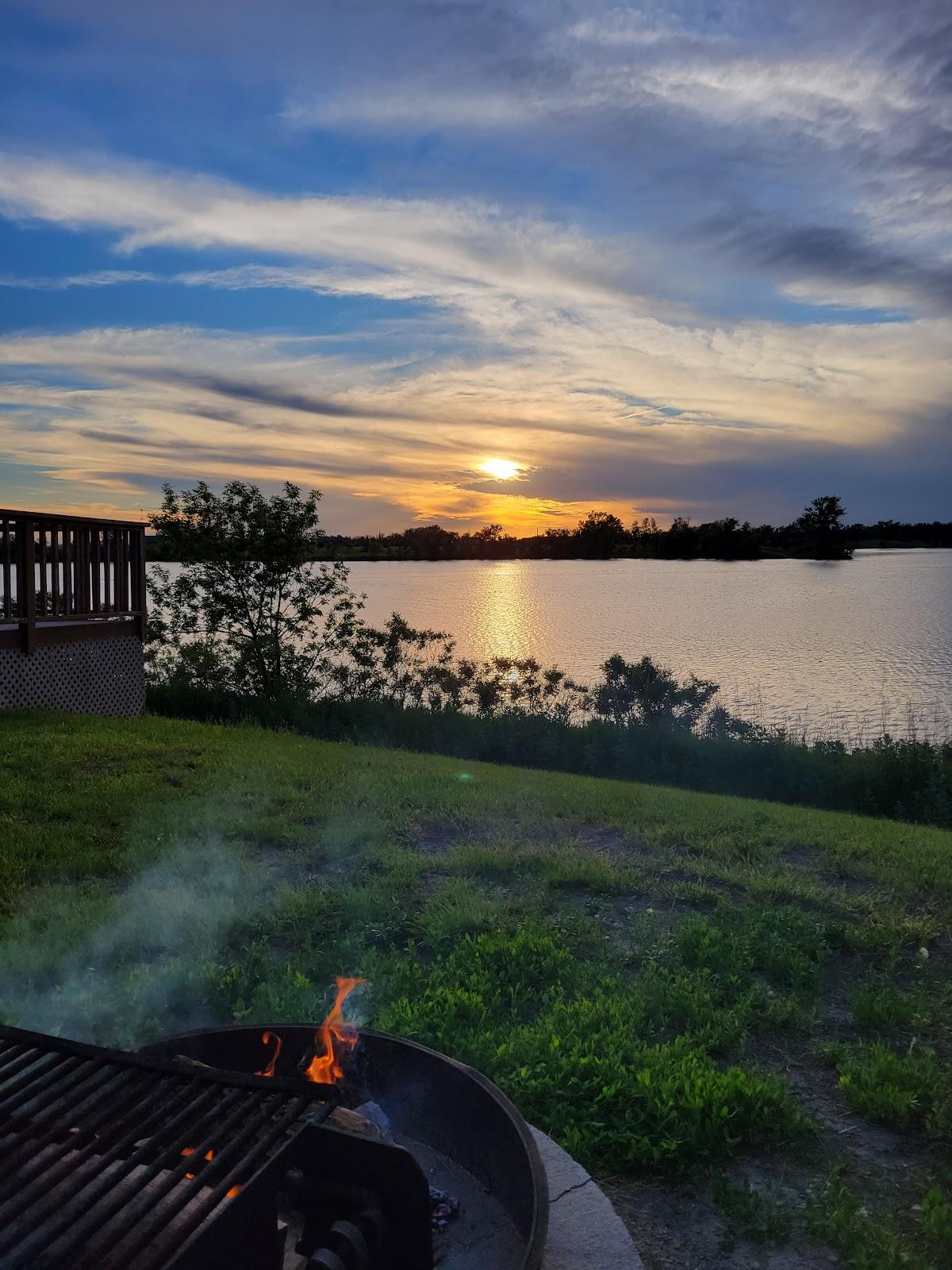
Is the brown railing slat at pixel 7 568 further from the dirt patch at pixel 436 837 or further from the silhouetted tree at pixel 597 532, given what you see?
the silhouetted tree at pixel 597 532

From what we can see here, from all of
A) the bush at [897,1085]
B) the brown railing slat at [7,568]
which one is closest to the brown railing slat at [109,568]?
the brown railing slat at [7,568]

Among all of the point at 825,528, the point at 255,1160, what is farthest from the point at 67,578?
the point at 825,528

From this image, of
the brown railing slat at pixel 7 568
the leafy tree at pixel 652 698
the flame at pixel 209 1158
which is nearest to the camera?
the flame at pixel 209 1158

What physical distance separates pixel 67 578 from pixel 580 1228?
394 inches

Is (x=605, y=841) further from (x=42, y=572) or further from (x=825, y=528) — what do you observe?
(x=825, y=528)

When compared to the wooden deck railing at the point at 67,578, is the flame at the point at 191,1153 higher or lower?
lower

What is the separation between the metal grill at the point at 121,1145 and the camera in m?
1.44

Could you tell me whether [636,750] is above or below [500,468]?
below

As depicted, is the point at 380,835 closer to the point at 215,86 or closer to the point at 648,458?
the point at 215,86

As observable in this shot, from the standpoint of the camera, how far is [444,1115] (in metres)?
2.35

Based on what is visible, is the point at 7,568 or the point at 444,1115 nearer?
the point at 444,1115

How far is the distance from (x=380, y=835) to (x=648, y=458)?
2357 cm

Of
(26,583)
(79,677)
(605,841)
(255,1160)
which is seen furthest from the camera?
(79,677)

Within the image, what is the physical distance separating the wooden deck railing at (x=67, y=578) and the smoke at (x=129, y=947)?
5.97m
